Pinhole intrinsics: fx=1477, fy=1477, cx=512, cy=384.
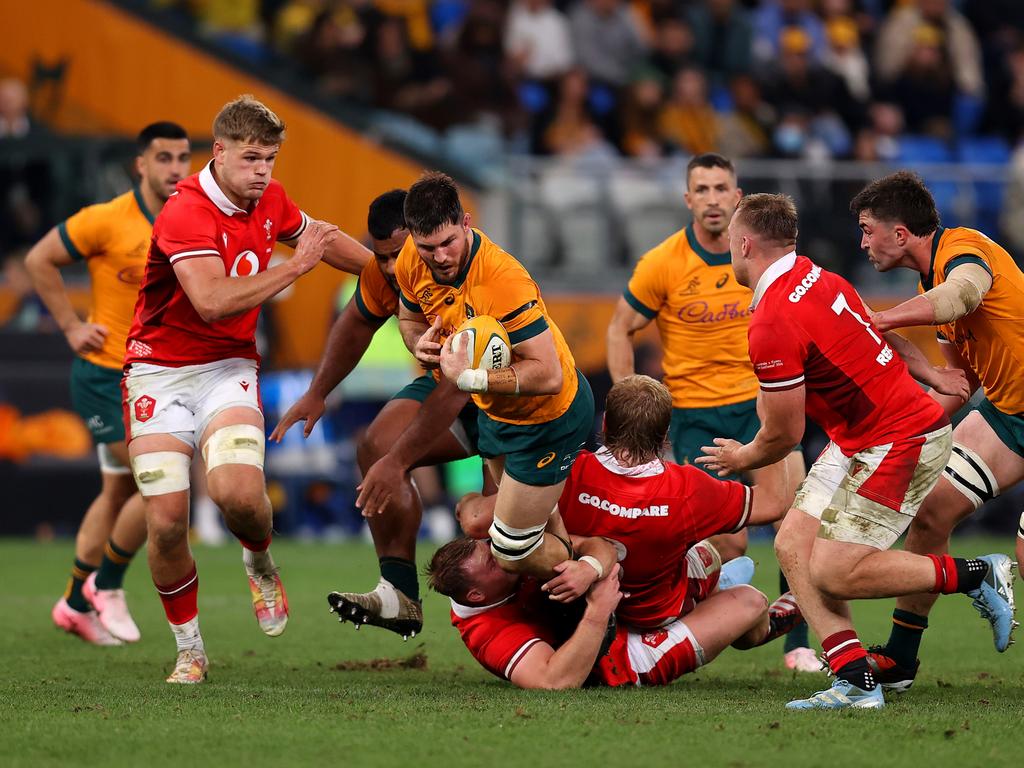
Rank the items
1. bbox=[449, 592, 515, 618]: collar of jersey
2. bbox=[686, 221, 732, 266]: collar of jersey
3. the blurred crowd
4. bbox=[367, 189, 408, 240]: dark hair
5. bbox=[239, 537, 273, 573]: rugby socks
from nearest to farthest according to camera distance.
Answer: bbox=[449, 592, 515, 618]: collar of jersey → bbox=[239, 537, 273, 573]: rugby socks → bbox=[367, 189, 408, 240]: dark hair → bbox=[686, 221, 732, 266]: collar of jersey → the blurred crowd

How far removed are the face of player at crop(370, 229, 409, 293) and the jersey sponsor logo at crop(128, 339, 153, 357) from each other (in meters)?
1.25

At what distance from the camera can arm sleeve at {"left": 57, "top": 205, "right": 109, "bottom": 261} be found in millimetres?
8984

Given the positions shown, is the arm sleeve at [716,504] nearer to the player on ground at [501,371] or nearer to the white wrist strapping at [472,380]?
the player on ground at [501,371]

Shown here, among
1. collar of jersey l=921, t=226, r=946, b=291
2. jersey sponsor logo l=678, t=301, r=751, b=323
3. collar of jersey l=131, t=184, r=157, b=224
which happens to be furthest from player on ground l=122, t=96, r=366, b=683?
collar of jersey l=921, t=226, r=946, b=291

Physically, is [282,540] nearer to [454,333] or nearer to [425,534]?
[425,534]

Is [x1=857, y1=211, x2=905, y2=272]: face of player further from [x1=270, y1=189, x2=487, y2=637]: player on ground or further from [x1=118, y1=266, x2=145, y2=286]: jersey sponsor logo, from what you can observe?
[x1=118, y1=266, x2=145, y2=286]: jersey sponsor logo

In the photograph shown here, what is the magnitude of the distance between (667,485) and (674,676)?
37.0 inches

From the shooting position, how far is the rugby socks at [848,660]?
6.18m

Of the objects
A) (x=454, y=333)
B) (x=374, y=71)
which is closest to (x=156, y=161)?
(x=454, y=333)

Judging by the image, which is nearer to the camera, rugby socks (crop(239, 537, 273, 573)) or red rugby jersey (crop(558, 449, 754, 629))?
red rugby jersey (crop(558, 449, 754, 629))

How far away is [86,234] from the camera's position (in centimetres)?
898

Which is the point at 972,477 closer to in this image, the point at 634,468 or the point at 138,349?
the point at 634,468

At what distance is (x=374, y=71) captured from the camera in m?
16.5

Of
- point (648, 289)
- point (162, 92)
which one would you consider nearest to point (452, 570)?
point (648, 289)
